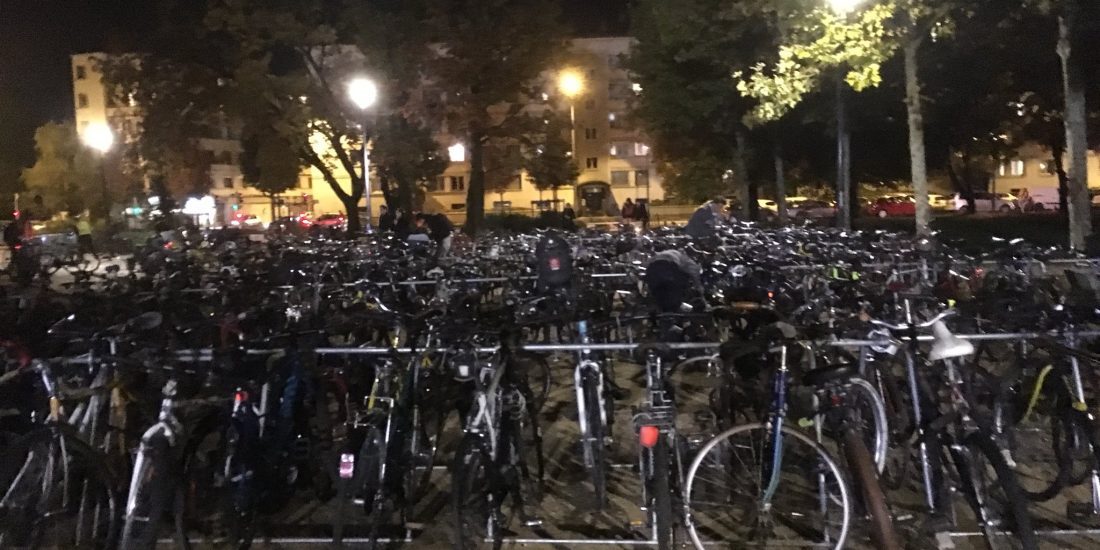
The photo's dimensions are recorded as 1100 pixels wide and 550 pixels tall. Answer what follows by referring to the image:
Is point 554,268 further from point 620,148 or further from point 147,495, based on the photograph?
point 620,148

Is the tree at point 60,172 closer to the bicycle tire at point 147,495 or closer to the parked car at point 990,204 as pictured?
the parked car at point 990,204

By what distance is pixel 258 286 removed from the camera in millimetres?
9789

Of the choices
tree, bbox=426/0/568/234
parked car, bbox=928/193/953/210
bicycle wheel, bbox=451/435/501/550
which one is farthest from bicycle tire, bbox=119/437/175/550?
parked car, bbox=928/193/953/210

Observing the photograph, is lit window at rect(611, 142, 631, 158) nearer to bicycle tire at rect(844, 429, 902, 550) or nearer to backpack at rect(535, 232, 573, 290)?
backpack at rect(535, 232, 573, 290)

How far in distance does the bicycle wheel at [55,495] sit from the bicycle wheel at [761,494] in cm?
298

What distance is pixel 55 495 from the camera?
15.3 feet

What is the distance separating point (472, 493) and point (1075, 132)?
1293 cm

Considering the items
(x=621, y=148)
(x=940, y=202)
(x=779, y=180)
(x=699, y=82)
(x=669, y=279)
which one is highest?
(x=621, y=148)

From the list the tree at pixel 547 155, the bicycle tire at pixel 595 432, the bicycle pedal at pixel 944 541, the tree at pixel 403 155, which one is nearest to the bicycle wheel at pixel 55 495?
the bicycle tire at pixel 595 432

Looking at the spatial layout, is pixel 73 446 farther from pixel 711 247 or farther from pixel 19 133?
pixel 19 133

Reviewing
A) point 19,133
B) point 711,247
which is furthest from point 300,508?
point 19,133

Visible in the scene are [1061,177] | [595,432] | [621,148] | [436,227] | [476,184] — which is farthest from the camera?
[621,148]

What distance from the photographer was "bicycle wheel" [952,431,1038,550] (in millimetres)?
4191

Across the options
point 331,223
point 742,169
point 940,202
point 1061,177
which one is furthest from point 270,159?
point 940,202
